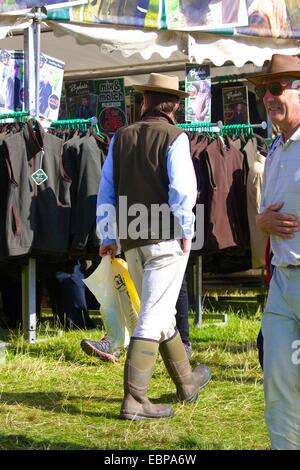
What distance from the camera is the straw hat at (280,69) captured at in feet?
11.5

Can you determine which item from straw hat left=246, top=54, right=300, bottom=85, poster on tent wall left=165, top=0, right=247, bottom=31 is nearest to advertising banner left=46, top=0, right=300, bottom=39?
poster on tent wall left=165, top=0, right=247, bottom=31

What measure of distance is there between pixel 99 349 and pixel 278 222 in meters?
2.72

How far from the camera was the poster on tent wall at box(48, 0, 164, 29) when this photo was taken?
7.02m

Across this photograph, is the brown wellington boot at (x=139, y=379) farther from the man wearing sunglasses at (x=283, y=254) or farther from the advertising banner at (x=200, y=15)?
the advertising banner at (x=200, y=15)

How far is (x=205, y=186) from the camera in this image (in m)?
7.44

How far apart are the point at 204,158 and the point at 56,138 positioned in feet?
4.25

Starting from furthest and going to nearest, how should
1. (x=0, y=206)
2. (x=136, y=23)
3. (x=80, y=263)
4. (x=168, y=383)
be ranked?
(x=80, y=263)
(x=136, y=23)
(x=0, y=206)
(x=168, y=383)

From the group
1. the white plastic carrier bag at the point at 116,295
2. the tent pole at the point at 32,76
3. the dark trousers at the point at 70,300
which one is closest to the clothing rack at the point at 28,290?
the tent pole at the point at 32,76

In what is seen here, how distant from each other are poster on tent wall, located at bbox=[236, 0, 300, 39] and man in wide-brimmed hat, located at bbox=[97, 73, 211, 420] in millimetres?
3327

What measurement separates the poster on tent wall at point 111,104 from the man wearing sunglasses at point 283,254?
4.51m

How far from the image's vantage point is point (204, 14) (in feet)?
25.0

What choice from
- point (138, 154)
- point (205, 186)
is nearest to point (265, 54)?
point (205, 186)

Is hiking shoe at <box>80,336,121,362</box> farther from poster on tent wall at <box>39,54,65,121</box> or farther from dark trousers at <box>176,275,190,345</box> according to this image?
poster on tent wall at <box>39,54,65,121</box>

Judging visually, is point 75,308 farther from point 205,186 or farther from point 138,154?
point 138,154
